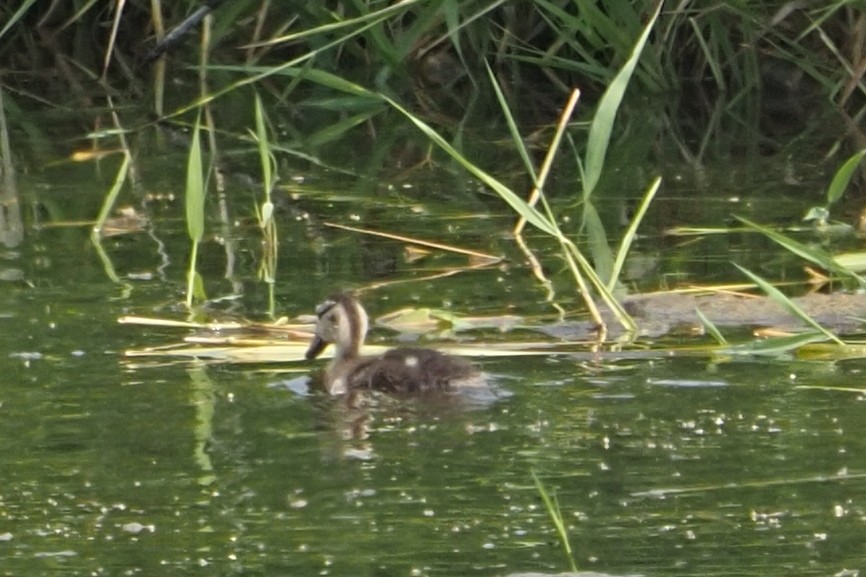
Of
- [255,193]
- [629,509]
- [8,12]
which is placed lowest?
[629,509]

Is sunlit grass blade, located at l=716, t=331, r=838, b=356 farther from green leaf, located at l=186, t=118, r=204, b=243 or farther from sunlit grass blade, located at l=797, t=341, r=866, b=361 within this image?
green leaf, located at l=186, t=118, r=204, b=243

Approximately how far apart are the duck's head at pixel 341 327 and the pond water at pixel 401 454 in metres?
0.15

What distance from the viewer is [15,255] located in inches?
310

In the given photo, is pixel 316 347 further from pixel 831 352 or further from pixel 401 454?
pixel 831 352

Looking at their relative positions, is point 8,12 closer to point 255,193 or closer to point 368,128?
point 368,128

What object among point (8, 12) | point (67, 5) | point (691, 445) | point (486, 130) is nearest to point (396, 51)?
point (486, 130)

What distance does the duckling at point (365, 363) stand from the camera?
19.0 feet

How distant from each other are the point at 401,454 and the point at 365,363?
0.85m

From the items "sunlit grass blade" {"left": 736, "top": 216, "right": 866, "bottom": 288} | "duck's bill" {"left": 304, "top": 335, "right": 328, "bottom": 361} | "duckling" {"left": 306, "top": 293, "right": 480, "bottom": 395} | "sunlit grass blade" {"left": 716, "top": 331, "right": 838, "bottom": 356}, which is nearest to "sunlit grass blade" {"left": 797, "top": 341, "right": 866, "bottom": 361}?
"sunlit grass blade" {"left": 716, "top": 331, "right": 838, "bottom": 356}

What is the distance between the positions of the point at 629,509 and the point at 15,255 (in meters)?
3.68

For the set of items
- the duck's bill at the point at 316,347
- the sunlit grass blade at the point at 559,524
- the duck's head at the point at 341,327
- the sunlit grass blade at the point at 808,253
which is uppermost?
the sunlit grass blade at the point at 808,253

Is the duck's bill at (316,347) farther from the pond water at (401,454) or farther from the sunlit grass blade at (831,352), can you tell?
the sunlit grass blade at (831,352)

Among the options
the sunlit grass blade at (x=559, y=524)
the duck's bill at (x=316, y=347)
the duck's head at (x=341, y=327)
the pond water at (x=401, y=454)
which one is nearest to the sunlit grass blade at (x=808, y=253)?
the pond water at (x=401, y=454)

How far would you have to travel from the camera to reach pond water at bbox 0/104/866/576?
4.49 meters
